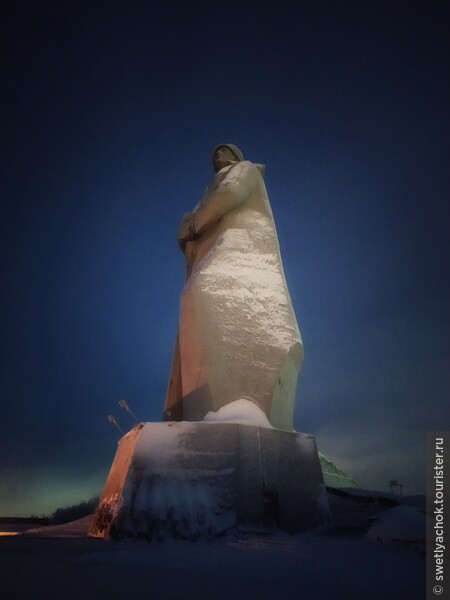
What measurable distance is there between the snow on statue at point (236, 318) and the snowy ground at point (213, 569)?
1.57m

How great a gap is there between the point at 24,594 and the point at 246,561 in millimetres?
1333

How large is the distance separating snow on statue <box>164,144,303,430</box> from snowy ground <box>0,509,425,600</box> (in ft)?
5.16

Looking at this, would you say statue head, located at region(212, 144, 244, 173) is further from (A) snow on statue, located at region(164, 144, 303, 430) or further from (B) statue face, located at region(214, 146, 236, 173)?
(A) snow on statue, located at region(164, 144, 303, 430)

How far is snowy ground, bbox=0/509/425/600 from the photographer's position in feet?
7.16

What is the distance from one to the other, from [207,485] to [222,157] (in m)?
4.75

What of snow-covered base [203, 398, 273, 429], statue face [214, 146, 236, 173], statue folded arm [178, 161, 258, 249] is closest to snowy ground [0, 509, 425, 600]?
snow-covered base [203, 398, 273, 429]

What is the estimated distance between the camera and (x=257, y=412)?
4.85 metres

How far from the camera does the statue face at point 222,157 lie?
23.4 ft

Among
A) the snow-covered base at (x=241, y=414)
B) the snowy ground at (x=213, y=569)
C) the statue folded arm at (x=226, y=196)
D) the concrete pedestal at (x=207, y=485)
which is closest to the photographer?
the snowy ground at (x=213, y=569)

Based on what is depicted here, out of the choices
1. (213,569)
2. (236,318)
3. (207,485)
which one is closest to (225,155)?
(236,318)

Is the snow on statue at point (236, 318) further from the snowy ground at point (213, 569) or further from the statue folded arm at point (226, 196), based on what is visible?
the snowy ground at point (213, 569)

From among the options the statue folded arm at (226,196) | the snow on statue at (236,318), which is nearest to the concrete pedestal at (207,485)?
the snow on statue at (236,318)

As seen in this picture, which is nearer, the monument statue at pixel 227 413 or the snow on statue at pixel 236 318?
the monument statue at pixel 227 413

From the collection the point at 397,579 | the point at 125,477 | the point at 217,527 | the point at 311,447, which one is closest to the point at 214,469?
the point at 217,527
